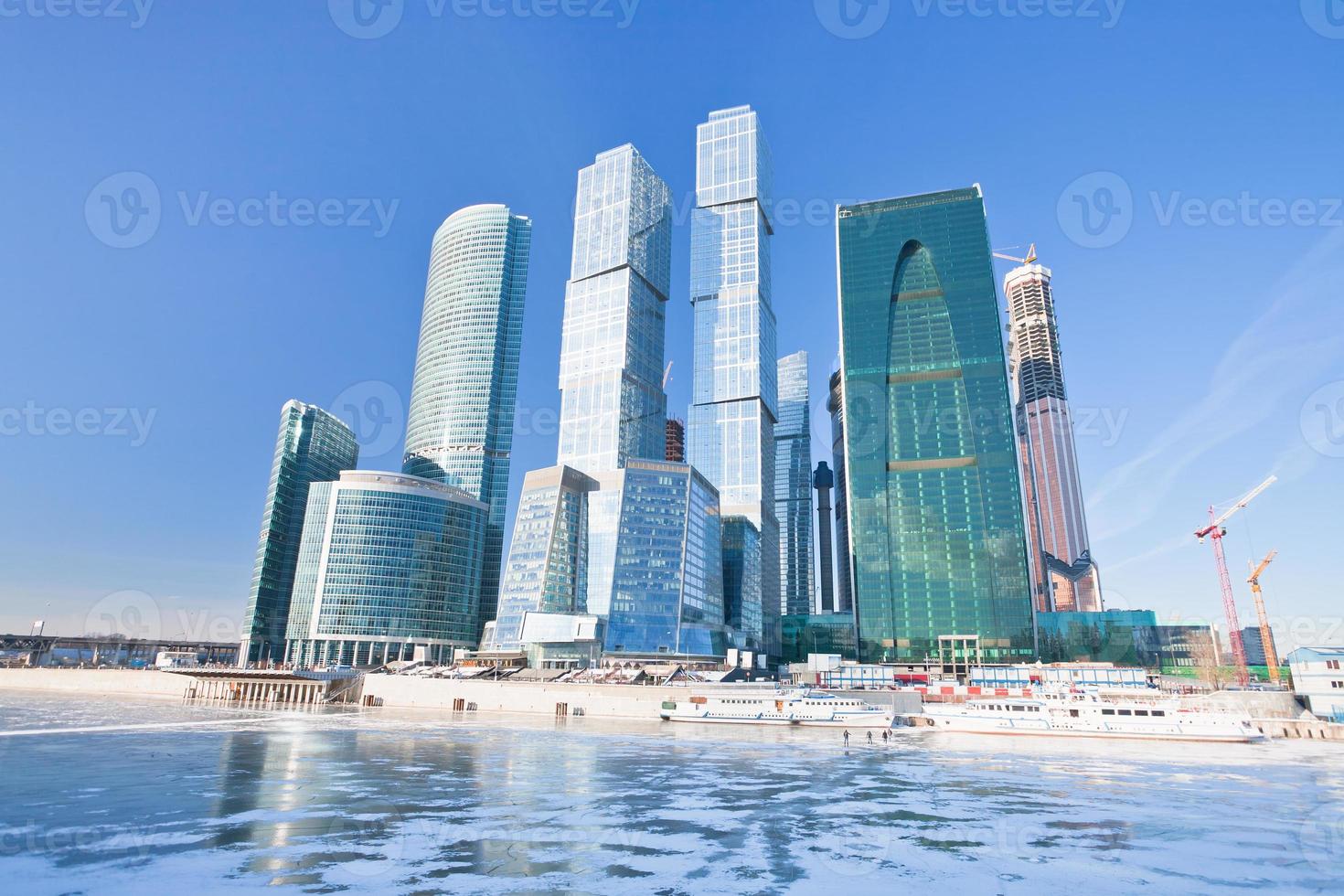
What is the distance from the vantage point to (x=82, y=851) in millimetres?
30719

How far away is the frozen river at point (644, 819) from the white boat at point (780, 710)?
41073 mm

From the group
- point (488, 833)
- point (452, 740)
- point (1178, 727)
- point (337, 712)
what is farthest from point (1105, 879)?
point (337, 712)

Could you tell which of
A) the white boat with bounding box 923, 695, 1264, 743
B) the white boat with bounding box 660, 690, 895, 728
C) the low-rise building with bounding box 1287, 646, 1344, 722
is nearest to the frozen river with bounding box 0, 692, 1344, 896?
the white boat with bounding box 923, 695, 1264, 743

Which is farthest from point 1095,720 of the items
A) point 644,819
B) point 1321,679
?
point 644,819

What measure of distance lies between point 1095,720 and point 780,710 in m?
44.9

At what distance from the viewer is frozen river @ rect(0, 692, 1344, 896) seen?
28750 millimetres

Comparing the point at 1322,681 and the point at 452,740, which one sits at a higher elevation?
the point at 1322,681

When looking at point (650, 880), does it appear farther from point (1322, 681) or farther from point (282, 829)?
point (1322, 681)

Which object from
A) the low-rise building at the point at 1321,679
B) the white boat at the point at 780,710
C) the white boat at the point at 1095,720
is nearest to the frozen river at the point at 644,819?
the white boat at the point at 1095,720

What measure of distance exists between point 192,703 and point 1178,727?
17388cm

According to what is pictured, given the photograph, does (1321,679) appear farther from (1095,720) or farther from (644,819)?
(644,819)

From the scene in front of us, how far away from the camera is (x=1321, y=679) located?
116125 mm

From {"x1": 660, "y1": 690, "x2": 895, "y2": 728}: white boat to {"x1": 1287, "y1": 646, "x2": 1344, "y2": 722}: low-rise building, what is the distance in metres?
63.8

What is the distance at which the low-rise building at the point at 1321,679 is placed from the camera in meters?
113
